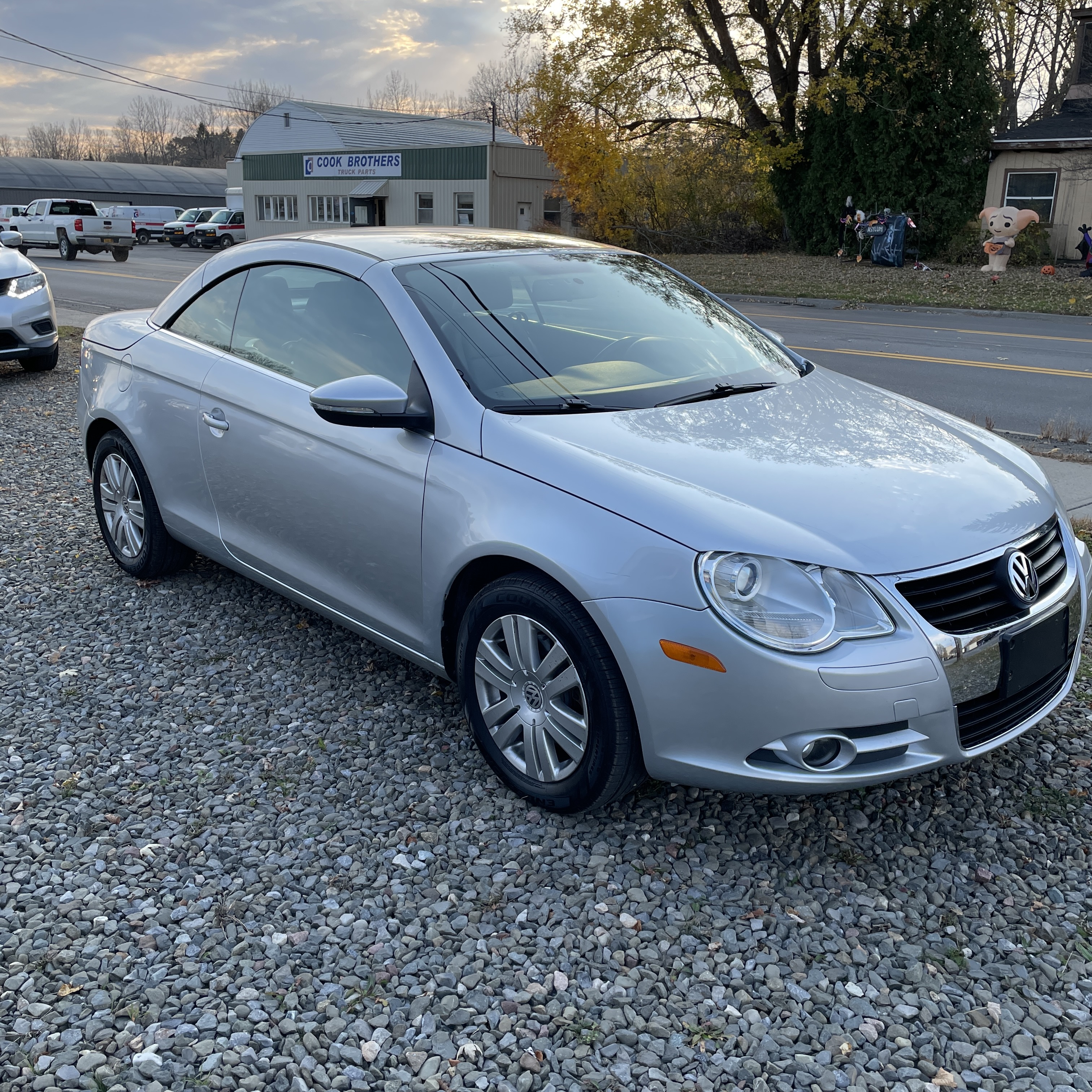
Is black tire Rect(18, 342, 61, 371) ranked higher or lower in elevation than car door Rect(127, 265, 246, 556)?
lower

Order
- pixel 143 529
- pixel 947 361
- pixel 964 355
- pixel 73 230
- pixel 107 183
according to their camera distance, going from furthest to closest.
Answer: pixel 107 183 < pixel 73 230 < pixel 964 355 < pixel 947 361 < pixel 143 529

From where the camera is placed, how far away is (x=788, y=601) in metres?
2.68

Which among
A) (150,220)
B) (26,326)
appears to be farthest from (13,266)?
(150,220)

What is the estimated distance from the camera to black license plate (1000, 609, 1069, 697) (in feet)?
9.36

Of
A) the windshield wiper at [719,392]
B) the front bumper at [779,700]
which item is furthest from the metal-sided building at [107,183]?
the front bumper at [779,700]

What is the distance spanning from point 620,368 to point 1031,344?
41.6 feet

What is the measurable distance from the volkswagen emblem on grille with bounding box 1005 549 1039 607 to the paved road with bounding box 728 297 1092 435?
5.93 meters

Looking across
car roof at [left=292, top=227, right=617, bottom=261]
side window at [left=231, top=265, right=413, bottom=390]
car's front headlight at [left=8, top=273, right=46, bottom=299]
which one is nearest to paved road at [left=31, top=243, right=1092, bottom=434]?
car's front headlight at [left=8, top=273, right=46, bottom=299]

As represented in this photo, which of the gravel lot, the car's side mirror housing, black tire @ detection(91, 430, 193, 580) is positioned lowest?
the gravel lot

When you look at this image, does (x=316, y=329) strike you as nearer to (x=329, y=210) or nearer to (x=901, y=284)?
(x=901, y=284)

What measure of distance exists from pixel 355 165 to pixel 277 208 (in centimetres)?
612

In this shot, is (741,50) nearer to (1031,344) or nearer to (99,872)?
(1031,344)

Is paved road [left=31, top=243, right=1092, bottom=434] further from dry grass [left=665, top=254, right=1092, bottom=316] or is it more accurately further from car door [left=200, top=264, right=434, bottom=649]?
car door [left=200, top=264, right=434, bottom=649]

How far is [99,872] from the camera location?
2.93 meters
